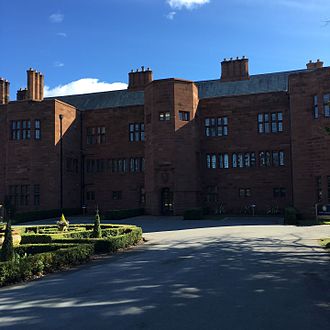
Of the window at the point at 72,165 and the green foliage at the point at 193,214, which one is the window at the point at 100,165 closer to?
the window at the point at 72,165

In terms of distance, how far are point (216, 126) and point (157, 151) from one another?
6.68 meters

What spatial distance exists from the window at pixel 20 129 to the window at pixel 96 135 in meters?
6.48

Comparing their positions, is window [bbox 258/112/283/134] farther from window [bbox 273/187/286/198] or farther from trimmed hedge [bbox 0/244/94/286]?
trimmed hedge [bbox 0/244/94/286]

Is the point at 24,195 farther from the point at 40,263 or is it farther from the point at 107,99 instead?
the point at 40,263

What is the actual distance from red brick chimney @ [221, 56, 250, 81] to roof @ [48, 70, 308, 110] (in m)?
0.64

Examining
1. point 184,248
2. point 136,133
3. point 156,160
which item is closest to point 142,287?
point 184,248

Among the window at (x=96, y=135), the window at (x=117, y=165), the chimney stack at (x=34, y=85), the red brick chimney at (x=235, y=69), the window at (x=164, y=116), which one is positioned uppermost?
the red brick chimney at (x=235, y=69)

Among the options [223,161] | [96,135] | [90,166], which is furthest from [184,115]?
[90,166]

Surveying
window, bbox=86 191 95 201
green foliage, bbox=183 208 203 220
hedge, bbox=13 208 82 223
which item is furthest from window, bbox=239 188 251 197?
hedge, bbox=13 208 82 223

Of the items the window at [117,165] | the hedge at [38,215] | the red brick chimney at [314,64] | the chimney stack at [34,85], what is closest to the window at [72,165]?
the window at [117,165]

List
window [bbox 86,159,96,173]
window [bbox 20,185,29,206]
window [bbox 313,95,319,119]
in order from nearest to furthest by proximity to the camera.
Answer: window [bbox 313,95,319,119] → window [bbox 20,185,29,206] → window [bbox 86,159,96,173]

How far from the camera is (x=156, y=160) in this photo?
111 feet

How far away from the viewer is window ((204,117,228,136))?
3640cm

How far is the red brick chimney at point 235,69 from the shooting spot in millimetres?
41562
